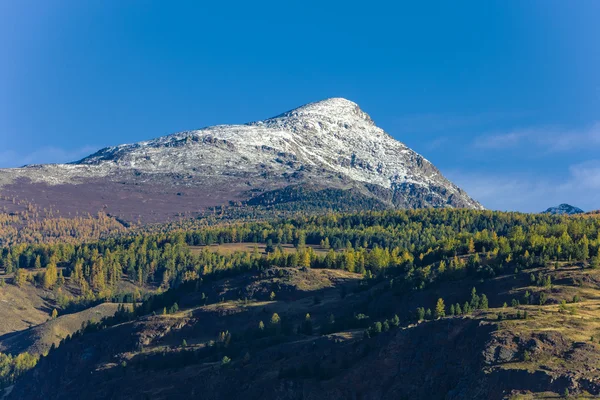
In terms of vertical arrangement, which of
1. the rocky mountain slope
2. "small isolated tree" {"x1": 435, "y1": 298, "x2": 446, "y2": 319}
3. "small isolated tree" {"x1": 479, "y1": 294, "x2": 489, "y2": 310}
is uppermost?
"small isolated tree" {"x1": 479, "y1": 294, "x2": 489, "y2": 310}

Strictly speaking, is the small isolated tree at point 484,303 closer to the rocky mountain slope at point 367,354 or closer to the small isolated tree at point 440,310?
the rocky mountain slope at point 367,354

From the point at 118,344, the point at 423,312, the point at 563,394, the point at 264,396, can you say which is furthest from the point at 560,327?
the point at 118,344

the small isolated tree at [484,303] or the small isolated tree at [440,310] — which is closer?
the small isolated tree at [440,310]

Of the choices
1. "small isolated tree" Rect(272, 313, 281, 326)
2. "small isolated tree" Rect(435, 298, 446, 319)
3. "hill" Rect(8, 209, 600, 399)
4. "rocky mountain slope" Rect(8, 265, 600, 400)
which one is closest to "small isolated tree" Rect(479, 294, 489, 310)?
"hill" Rect(8, 209, 600, 399)

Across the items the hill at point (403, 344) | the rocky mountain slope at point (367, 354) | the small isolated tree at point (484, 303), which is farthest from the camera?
the small isolated tree at point (484, 303)


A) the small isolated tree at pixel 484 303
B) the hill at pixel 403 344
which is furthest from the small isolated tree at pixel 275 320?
the small isolated tree at pixel 484 303

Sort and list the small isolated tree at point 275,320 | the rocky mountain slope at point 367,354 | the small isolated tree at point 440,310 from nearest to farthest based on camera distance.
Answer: the rocky mountain slope at point 367,354, the small isolated tree at point 440,310, the small isolated tree at point 275,320

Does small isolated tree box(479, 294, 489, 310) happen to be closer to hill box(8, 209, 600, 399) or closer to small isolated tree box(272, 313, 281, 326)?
hill box(8, 209, 600, 399)

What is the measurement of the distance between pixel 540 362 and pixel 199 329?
3996 inches

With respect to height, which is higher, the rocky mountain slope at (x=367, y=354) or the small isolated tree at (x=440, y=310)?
the small isolated tree at (x=440, y=310)

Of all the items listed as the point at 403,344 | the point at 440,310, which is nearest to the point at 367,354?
the point at 403,344

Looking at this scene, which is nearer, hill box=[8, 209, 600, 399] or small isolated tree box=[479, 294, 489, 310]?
hill box=[8, 209, 600, 399]

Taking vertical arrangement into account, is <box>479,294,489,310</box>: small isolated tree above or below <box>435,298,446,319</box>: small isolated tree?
above

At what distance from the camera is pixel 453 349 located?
12544 centimetres
